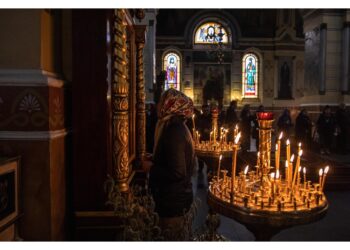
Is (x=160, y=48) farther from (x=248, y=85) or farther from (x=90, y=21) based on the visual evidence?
(x=90, y=21)

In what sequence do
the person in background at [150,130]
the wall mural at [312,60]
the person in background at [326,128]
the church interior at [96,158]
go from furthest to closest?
the wall mural at [312,60] → the person in background at [326,128] → the person in background at [150,130] → the church interior at [96,158]

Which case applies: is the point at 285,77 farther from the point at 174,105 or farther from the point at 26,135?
the point at 26,135

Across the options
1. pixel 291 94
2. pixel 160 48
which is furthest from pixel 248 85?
pixel 160 48

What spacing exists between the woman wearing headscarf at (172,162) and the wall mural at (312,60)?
36.3 feet

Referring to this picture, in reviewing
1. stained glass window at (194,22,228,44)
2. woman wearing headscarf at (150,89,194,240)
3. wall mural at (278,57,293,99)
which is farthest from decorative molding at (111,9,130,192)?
wall mural at (278,57,293,99)

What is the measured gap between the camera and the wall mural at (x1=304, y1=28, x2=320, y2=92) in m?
12.8

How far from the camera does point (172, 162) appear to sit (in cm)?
266

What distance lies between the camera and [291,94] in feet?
71.9

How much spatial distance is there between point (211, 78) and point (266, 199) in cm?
1970

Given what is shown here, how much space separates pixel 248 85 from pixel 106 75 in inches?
798

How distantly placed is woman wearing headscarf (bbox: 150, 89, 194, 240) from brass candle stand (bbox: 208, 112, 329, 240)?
0.27 metres

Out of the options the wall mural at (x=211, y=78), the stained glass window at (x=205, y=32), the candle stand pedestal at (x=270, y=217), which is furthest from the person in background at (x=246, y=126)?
the stained glass window at (x=205, y=32)

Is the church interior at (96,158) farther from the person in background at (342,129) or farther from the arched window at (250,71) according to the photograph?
the arched window at (250,71)

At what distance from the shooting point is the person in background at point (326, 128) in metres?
10.6
